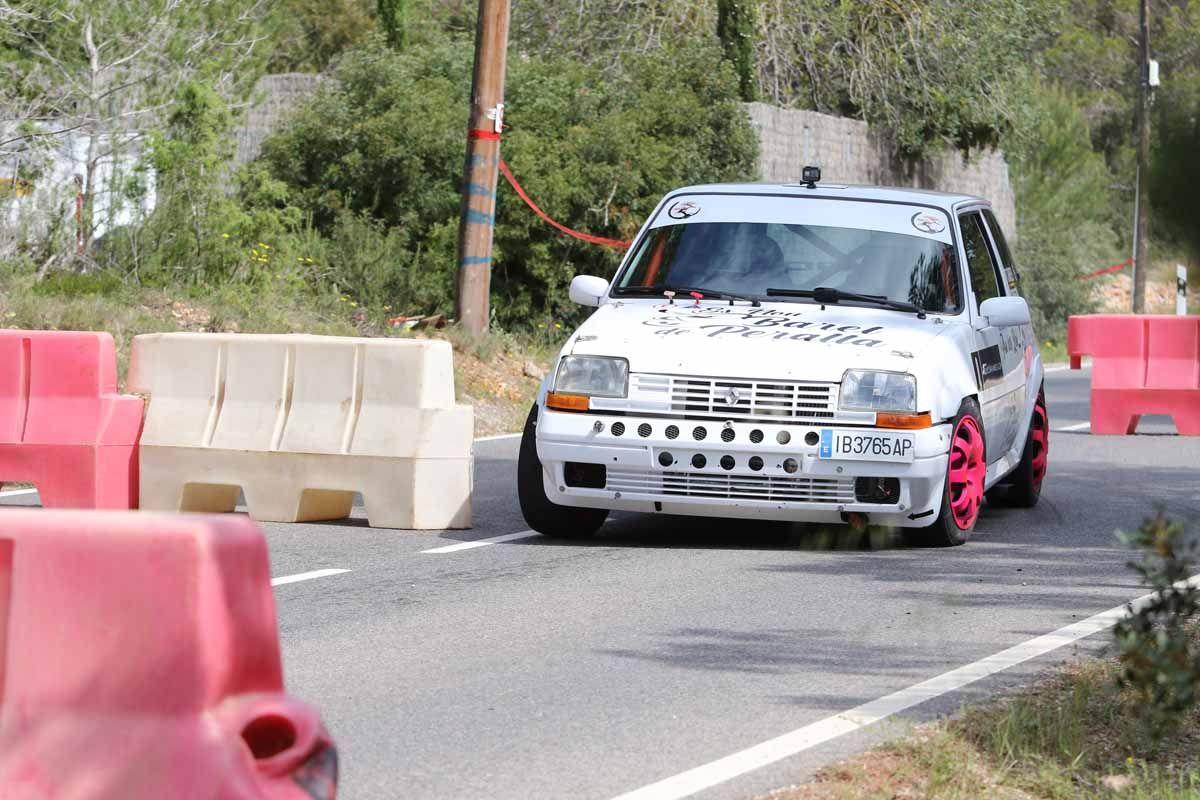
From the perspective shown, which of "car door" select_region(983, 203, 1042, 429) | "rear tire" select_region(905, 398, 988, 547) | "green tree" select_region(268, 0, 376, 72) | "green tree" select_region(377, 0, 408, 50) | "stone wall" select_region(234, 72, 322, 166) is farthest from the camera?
"green tree" select_region(268, 0, 376, 72)

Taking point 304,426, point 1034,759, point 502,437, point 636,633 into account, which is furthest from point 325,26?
point 1034,759

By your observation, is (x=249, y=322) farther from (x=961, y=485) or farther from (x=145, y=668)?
(x=145, y=668)

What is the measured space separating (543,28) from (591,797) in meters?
27.3

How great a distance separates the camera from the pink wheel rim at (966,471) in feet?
31.1

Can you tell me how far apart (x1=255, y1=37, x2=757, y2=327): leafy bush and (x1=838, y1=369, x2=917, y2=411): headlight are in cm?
1212

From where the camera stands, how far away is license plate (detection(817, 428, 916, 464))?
895 cm

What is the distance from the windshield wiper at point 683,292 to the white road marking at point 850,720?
9.86 ft

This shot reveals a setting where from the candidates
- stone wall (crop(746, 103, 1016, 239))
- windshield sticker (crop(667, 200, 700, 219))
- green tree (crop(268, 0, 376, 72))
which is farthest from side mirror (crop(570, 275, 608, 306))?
A: green tree (crop(268, 0, 376, 72))

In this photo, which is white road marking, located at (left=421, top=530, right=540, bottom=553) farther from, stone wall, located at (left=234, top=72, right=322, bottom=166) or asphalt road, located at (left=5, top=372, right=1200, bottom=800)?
stone wall, located at (left=234, top=72, right=322, bottom=166)

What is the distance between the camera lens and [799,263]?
406 inches

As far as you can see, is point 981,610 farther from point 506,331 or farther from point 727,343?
point 506,331

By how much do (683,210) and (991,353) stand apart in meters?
1.82

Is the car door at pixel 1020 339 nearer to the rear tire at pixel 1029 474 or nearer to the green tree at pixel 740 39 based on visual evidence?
the rear tire at pixel 1029 474

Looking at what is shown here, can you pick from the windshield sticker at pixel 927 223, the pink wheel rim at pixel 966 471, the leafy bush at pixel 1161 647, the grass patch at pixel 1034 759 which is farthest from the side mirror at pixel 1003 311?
the leafy bush at pixel 1161 647
